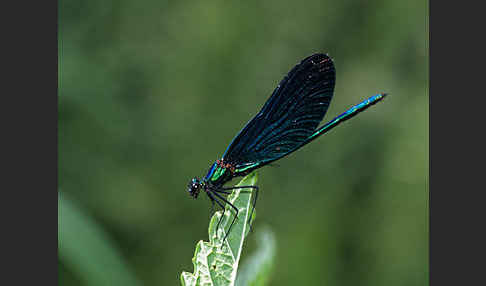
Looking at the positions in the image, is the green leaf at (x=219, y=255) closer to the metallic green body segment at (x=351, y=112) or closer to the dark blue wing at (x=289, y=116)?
the dark blue wing at (x=289, y=116)

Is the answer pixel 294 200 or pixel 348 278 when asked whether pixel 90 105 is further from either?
pixel 348 278

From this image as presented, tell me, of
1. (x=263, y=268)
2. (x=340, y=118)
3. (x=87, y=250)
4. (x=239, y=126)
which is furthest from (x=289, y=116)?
(x=239, y=126)

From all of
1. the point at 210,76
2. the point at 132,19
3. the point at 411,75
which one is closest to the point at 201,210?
the point at 210,76

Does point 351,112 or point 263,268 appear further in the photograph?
point 351,112

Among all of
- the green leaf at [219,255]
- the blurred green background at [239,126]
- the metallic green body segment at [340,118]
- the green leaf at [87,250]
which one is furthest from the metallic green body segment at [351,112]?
the blurred green background at [239,126]

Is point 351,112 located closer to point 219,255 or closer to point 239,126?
point 219,255

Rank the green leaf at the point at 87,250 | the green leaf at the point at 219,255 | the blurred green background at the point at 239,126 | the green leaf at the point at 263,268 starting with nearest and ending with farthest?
the green leaf at the point at 219,255 < the green leaf at the point at 263,268 < the green leaf at the point at 87,250 < the blurred green background at the point at 239,126
